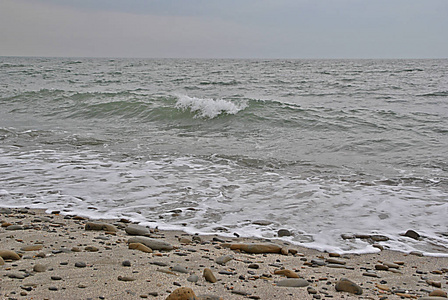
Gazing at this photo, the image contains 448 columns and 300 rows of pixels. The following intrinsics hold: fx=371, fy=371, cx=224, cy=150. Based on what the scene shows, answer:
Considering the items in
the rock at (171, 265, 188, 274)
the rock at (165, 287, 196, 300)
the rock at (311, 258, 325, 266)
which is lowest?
the rock at (311, 258, 325, 266)

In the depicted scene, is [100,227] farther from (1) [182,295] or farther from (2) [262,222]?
(1) [182,295]

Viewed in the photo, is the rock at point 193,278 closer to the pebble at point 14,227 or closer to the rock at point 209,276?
the rock at point 209,276

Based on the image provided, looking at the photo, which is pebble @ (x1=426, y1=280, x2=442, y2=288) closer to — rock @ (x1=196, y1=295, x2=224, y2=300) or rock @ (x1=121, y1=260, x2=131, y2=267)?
rock @ (x1=196, y1=295, x2=224, y2=300)

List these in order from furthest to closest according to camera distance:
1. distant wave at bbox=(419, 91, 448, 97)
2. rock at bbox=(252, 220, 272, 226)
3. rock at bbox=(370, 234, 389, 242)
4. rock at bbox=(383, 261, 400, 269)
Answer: distant wave at bbox=(419, 91, 448, 97) → rock at bbox=(252, 220, 272, 226) → rock at bbox=(370, 234, 389, 242) → rock at bbox=(383, 261, 400, 269)

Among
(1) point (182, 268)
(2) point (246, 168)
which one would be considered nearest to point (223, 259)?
(1) point (182, 268)

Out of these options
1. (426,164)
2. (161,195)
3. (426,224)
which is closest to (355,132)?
(426,164)

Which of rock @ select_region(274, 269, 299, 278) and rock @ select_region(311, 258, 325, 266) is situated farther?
rock @ select_region(311, 258, 325, 266)

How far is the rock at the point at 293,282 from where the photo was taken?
7.80ft

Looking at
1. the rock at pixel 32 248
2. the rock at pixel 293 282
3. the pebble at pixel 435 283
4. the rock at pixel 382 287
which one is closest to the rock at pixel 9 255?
the rock at pixel 32 248

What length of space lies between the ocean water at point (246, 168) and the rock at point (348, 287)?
981 mm

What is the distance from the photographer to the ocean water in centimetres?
399

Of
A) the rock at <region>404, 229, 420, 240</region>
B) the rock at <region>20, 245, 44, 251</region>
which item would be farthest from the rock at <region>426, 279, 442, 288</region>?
the rock at <region>20, 245, 44, 251</region>

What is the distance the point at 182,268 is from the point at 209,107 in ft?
30.9

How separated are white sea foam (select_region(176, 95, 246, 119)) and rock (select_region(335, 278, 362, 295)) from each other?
9.19 meters
